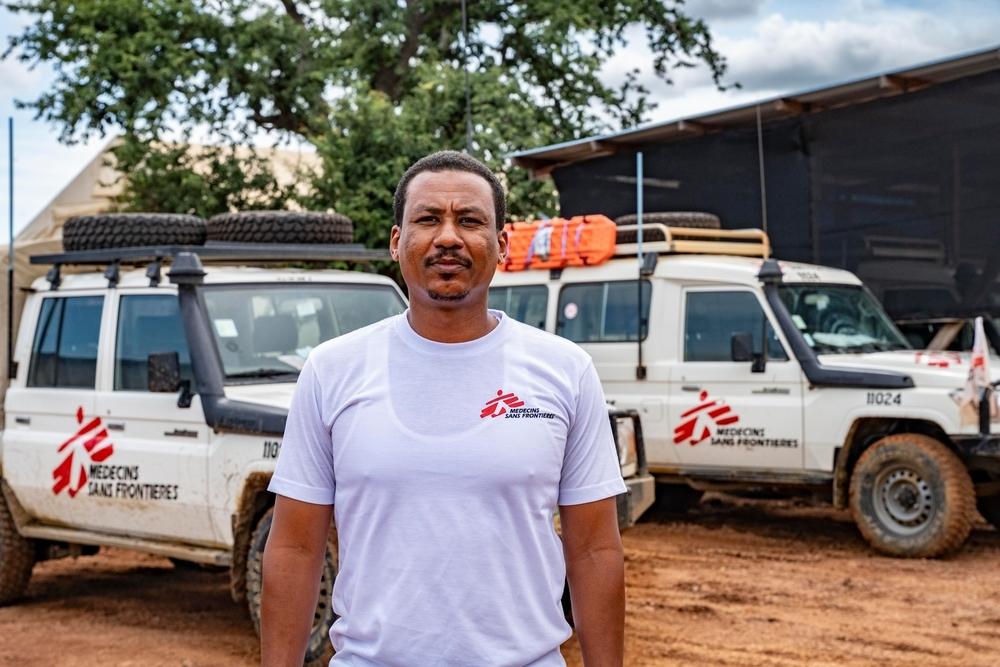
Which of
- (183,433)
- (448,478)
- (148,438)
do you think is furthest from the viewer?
(148,438)

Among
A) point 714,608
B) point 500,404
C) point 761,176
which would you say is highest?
point 761,176

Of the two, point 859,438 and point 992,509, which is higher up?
point 859,438

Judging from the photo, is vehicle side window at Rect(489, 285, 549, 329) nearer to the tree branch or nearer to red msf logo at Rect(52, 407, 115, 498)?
red msf logo at Rect(52, 407, 115, 498)

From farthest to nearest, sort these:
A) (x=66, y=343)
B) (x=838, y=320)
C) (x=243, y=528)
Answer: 1. (x=838, y=320)
2. (x=66, y=343)
3. (x=243, y=528)

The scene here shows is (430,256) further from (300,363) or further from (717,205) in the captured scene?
(717,205)

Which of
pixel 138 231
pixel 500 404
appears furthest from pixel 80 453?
pixel 500 404

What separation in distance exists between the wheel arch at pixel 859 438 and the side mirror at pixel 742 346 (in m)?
0.81

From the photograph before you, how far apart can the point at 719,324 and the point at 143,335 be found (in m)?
4.29

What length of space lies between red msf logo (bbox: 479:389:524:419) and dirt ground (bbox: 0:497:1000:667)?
407 cm

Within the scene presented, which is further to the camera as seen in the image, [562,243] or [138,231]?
[562,243]

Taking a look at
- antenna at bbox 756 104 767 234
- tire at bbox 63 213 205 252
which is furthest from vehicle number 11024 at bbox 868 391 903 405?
tire at bbox 63 213 205 252

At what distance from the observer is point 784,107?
37.4ft

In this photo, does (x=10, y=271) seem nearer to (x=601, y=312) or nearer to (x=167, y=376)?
(x=167, y=376)

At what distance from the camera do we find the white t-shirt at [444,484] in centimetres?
238
